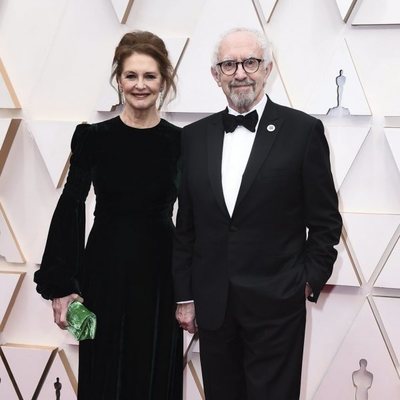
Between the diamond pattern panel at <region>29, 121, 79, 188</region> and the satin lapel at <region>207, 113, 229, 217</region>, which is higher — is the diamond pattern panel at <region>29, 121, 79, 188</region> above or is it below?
above

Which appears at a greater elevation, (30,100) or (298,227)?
(30,100)

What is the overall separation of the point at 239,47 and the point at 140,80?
0.33m

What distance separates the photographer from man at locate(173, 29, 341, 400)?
1.69 m

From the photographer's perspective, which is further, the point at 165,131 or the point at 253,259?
the point at 165,131

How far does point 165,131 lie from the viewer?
1.96 metres

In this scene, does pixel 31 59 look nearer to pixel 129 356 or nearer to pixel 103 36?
pixel 103 36

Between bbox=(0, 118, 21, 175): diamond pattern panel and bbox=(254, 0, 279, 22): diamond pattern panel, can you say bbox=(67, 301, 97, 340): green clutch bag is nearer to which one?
bbox=(0, 118, 21, 175): diamond pattern panel

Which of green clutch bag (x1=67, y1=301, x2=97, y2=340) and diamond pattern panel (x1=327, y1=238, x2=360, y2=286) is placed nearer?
green clutch bag (x1=67, y1=301, x2=97, y2=340)

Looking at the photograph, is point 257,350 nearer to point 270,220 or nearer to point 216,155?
point 270,220

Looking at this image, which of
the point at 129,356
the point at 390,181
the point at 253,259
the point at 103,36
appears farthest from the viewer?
the point at 103,36

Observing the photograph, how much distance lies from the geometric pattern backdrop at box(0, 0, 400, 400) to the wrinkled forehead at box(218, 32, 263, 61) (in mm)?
735

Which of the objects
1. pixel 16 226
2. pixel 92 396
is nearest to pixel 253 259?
pixel 92 396

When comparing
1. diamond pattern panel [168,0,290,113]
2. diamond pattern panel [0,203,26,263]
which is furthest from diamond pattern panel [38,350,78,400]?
diamond pattern panel [168,0,290,113]

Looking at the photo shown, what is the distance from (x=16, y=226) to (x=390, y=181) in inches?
61.9
